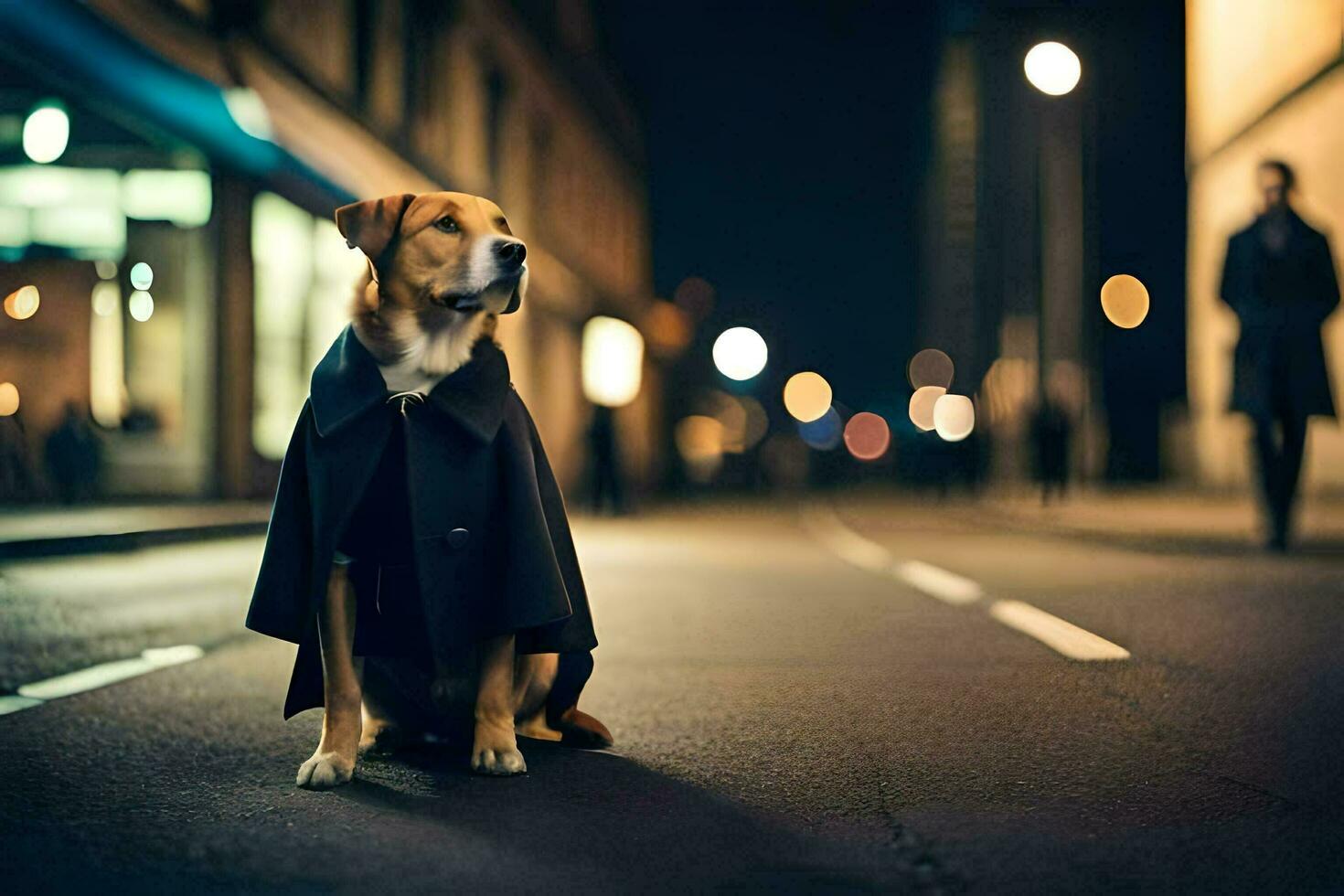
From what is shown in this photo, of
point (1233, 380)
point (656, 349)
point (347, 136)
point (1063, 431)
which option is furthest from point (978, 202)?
point (1233, 380)

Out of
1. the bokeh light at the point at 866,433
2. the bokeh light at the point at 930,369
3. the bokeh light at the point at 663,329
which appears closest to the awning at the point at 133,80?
the bokeh light at the point at 663,329

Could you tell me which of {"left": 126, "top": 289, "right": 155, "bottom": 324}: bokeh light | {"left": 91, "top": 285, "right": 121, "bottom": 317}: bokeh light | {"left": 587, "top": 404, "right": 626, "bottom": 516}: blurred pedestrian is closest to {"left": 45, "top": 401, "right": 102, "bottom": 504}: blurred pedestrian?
{"left": 91, "top": 285, "right": 121, "bottom": 317}: bokeh light

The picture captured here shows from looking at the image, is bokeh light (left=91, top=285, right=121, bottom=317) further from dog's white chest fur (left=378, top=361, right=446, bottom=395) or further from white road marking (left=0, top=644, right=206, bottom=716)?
Result: dog's white chest fur (left=378, top=361, right=446, bottom=395)

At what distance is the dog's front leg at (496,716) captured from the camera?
12.7 feet

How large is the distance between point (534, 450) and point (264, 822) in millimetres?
1246

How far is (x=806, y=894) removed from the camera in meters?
2.83

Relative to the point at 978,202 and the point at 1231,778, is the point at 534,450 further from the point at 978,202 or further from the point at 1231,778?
the point at 978,202

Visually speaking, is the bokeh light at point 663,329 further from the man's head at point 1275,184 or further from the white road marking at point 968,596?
the man's head at point 1275,184

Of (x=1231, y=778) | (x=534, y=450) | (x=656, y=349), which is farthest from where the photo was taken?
(x=656, y=349)

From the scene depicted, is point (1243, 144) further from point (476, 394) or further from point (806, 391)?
point (806, 391)

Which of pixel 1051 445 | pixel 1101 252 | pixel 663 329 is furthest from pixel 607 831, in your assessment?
pixel 663 329

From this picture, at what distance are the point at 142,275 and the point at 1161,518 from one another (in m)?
11.3

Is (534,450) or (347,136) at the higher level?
(347,136)

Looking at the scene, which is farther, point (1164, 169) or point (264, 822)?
point (1164, 169)
